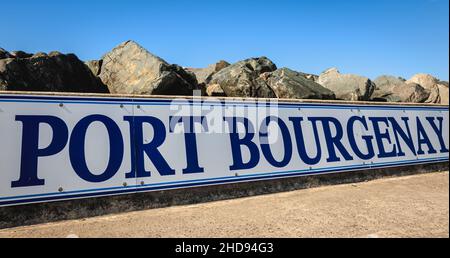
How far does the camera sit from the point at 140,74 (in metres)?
7.82

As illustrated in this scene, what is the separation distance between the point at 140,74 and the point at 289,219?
5.25 m

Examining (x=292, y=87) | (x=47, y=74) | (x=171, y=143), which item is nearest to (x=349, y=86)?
(x=292, y=87)

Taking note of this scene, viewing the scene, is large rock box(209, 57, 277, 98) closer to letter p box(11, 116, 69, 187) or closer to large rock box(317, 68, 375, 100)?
large rock box(317, 68, 375, 100)

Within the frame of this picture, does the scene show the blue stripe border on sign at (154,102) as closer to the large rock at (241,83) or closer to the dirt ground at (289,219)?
the dirt ground at (289,219)

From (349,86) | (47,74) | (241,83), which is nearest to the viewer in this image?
(47,74)

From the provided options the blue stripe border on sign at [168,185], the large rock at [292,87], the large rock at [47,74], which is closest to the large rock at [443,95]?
the large rock at [292,87]

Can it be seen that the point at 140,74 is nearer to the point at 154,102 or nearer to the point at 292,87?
the point at 292,87

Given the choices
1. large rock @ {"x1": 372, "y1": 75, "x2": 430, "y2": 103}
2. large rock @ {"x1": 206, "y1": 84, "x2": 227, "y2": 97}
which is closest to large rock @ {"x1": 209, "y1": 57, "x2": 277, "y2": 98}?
large rock @ {"x1": 206, "y1": 84, "x2": 227, "y2": 97}

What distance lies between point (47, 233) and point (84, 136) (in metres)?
1.08

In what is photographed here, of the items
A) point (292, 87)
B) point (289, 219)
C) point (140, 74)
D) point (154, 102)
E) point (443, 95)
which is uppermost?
point (443, 95)

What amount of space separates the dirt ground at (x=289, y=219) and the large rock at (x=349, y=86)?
5834 millimetres

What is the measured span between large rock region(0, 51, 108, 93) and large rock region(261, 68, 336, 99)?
4.23m

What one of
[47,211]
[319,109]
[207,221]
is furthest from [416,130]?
[47,211]

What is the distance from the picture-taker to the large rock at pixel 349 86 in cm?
1025
